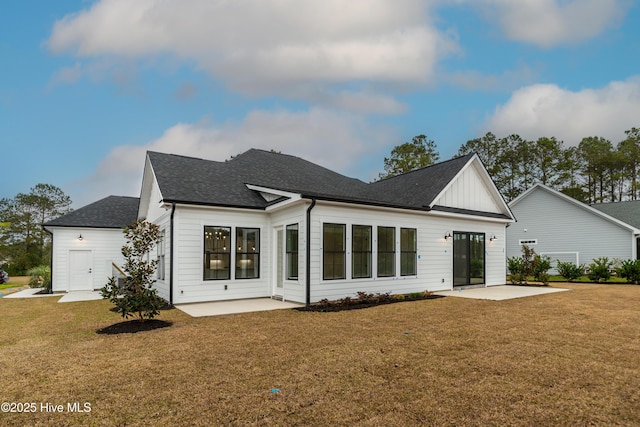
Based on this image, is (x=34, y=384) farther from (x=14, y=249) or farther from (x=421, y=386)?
(x=14, y=249)

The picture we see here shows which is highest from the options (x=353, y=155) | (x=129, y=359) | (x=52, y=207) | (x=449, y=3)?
(x=449, y=3)

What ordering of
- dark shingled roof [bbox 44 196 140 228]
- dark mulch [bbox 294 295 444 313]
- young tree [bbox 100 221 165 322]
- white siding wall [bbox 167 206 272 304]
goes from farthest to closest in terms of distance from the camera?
dark shingled roof [bbox 44 196 140 228] → white siding wall [bbox 167 206 272 304] → dark mulch [bbox 294 295 444 313] → young tree [bbox 100 221 165 322]

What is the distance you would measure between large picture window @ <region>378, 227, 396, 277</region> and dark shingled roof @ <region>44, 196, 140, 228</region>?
11739 millimetres

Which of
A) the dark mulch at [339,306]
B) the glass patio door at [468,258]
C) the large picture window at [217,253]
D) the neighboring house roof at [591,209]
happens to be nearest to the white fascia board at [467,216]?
the glass patio door at [468,258]

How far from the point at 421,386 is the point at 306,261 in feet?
19.3

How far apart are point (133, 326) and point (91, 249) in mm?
10734

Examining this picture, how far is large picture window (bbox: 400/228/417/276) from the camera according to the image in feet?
38.4

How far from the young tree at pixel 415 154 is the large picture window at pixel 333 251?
23.5 metres

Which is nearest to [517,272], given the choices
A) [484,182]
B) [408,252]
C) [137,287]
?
[484,182]

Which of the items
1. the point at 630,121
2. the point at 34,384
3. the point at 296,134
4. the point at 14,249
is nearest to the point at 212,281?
the point at 34,384

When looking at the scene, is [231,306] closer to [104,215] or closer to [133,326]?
[133,326]

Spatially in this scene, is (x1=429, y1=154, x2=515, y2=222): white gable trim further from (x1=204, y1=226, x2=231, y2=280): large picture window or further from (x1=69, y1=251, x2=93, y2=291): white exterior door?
(x1=69, y1=251, x2=93, y2=291): white exterior door

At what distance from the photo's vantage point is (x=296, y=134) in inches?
1036

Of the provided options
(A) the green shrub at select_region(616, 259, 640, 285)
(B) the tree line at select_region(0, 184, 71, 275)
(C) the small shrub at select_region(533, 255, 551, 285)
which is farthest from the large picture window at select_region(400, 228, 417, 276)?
(B) the tree line at select_region(0, 184, 71, 275)
